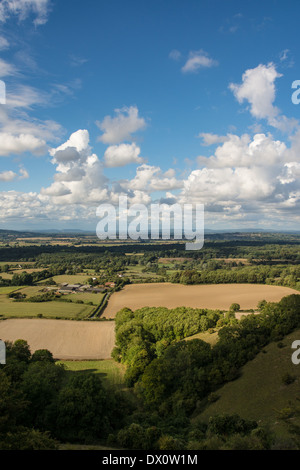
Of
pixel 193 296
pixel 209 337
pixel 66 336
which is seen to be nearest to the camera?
pixel 209 337

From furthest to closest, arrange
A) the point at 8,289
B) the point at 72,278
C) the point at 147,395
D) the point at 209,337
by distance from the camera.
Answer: the point at 72,278 → the point at 8,289 → the point at 209,337 → the point at 147,395

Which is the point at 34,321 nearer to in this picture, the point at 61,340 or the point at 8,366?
the point at 61,340

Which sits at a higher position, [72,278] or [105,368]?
[72,278]

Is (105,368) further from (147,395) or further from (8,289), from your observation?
(8,289)

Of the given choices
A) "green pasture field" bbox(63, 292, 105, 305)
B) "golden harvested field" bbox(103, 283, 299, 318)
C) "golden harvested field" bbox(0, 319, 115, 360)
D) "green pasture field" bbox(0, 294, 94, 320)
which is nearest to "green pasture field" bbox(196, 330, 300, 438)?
"golden harvested field" bbox(0, 319, 115, 360)

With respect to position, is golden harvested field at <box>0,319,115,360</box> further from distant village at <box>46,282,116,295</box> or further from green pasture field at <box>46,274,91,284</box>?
green pasture field at <box>46,274,91,284</box>

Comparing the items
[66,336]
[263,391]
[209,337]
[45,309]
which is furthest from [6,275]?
[263,391]

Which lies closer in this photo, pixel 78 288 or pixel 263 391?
pixel 263 391
